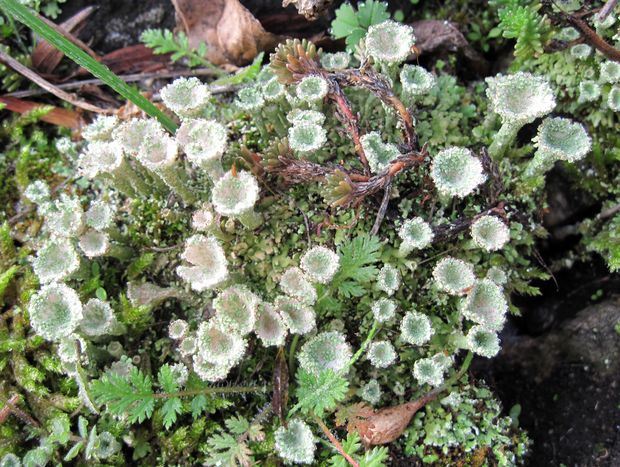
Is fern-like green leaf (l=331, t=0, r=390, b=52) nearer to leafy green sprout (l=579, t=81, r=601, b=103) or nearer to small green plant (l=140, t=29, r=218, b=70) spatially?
small green plant (l=140, t=29, r=218, b=70)

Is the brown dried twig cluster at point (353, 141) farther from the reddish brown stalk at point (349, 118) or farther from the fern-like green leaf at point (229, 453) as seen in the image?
the fern-like green leaf at point (229, 453)

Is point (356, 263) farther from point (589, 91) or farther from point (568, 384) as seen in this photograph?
point (589, 91)

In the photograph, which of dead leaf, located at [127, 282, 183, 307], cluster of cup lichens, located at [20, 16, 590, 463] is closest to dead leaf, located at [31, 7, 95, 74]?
cluster of cup lichens, located at [20, 16, 590, 463]

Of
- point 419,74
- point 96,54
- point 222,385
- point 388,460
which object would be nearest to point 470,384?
point 388,460

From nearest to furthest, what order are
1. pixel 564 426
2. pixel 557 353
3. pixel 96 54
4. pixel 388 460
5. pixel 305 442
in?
1. pixel 305 442
2. pixel 388 460
3. pixel 564 426
4. pixel 557 353
5. pixel 96 54

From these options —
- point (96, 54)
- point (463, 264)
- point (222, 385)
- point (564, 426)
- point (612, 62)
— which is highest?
point (612, 62)

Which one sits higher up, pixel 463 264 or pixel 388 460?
pixel 463 264

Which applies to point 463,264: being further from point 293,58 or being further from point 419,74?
point 293,58
